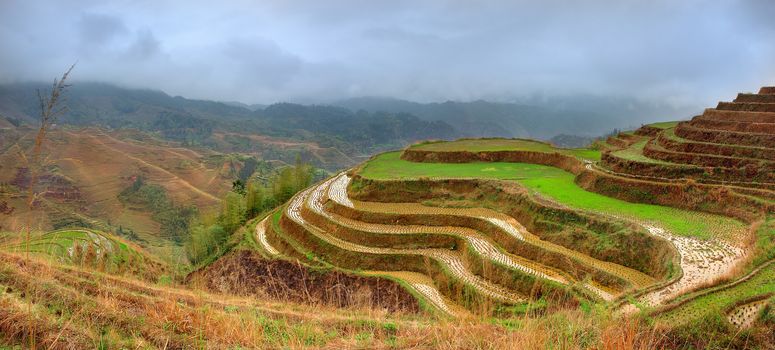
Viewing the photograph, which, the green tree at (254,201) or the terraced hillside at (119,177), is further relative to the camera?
the terraced hillside at (119,177)

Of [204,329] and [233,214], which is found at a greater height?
[204,329]

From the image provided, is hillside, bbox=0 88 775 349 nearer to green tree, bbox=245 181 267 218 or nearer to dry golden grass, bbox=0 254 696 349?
dry golden grass, bbox=0 254 696 349

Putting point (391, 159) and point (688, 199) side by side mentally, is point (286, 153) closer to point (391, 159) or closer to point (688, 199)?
point (391, 159)

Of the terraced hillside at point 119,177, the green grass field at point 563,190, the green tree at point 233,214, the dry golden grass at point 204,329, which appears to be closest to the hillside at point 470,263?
the dry golden grass at point 204,329

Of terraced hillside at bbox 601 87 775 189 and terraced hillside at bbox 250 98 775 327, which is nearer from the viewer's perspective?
terraced hillside at bbox 250 98 775 327

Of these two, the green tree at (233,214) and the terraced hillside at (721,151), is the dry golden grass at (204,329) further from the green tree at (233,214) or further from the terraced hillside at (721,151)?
the green tree at (233,214)

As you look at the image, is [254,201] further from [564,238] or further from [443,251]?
[564,238]

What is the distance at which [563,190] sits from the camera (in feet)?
66.4

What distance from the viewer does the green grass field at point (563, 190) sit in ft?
47.6

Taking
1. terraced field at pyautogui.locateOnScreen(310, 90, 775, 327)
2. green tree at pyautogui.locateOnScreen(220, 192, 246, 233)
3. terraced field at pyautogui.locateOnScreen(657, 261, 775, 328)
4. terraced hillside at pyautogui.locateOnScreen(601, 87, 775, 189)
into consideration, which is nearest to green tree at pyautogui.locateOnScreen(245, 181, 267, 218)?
green tree at pyautogui.locateOnScreen(220, 192, 246, 233)

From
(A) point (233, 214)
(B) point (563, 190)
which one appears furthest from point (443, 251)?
(A) point (233, 214)

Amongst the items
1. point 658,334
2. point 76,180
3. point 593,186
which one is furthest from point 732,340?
point 76,180

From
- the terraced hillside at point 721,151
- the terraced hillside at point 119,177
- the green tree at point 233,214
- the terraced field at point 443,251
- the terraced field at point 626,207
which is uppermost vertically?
the terraced hillside at point 721,151

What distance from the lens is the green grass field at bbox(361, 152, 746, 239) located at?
14.5 metres
